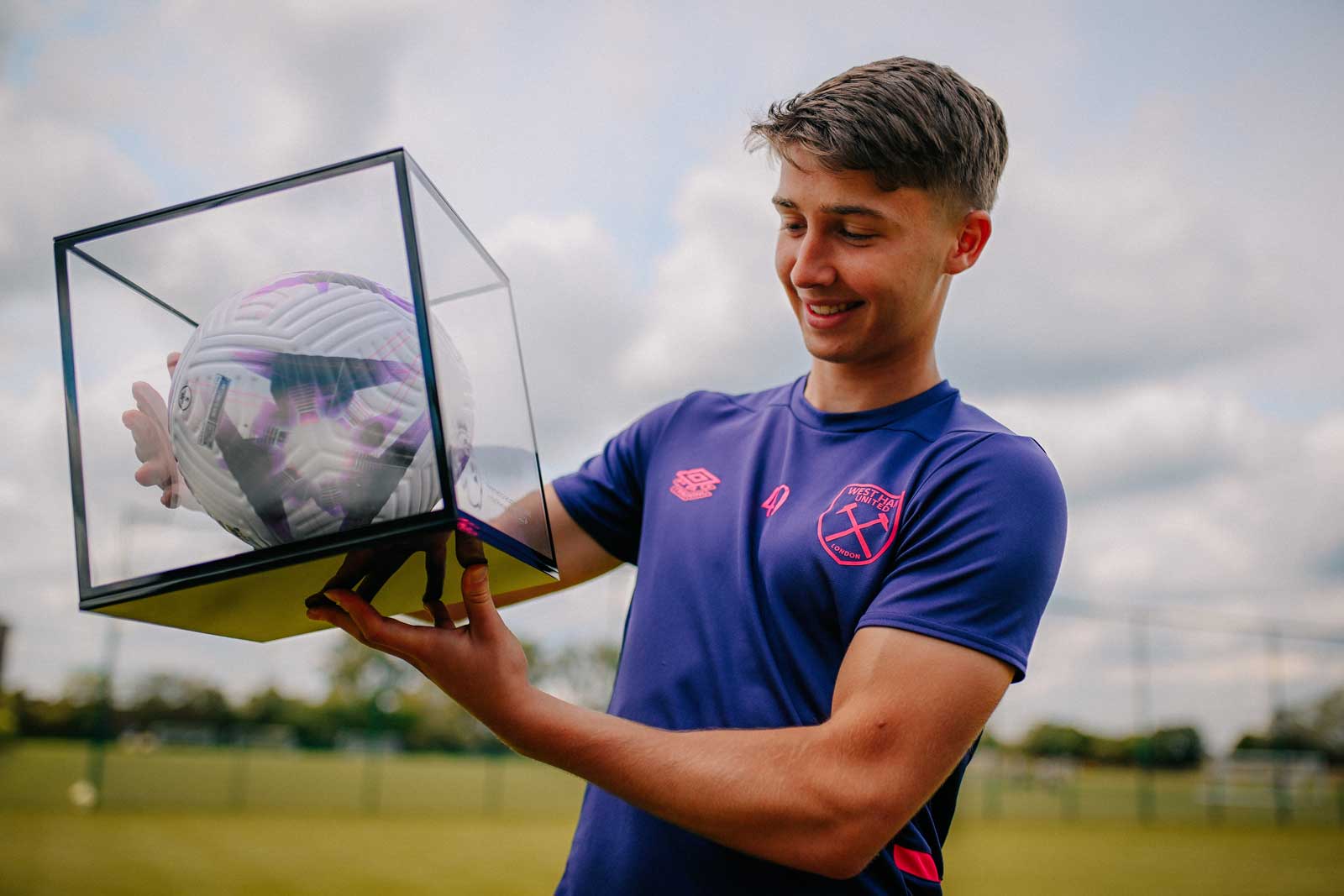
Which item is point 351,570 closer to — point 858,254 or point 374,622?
point 374,622

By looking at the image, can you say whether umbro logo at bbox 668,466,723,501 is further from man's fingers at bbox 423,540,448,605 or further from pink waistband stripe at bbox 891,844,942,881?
pink waistband stripe at bbox 891,844,942,881

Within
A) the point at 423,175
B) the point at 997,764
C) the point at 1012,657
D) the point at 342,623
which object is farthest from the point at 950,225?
the point at 997,764

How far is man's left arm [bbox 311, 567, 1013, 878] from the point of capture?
136 centimetres

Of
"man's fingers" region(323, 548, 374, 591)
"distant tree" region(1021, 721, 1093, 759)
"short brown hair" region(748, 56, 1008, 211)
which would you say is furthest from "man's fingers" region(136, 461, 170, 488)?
"distant tree" region(1021, 721, 1093, 759)

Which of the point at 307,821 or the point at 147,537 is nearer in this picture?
the point at 147,537

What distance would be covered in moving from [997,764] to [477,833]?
319 inches

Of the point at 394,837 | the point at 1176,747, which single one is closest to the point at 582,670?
the point at 394,837

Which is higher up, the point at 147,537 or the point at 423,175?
the point at 423,175

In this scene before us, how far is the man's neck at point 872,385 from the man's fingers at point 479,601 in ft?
2.40

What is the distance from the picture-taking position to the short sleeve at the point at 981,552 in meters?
1.48

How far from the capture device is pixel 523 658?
4.57 feet

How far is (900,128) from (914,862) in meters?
1.09

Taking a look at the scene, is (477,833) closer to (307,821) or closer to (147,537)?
(307,821)

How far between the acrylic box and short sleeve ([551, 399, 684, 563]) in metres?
0.41
